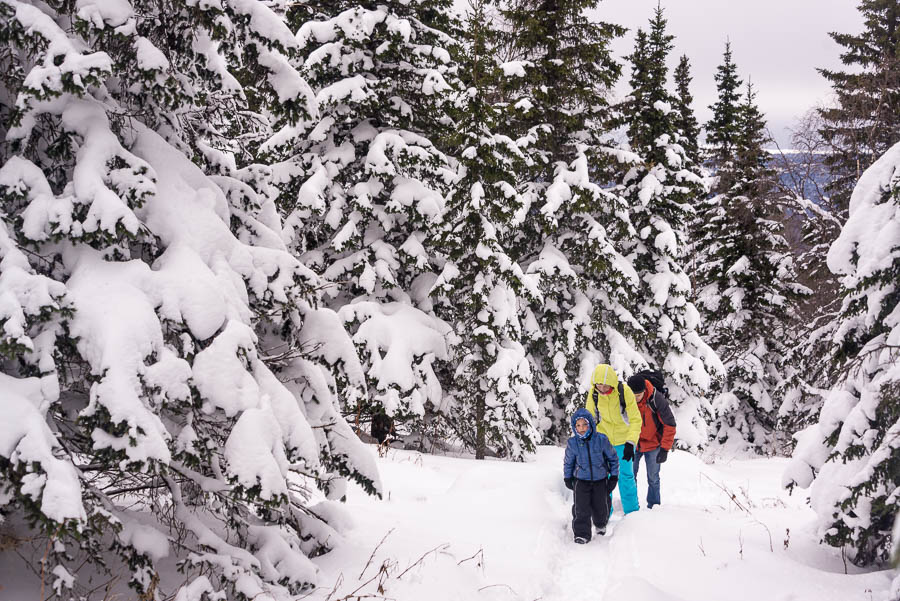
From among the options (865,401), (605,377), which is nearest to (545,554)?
(605,377)

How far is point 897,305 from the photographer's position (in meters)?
5.61

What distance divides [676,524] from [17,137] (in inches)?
306

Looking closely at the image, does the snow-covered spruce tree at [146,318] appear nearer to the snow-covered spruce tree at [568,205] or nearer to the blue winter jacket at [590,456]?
the blue winter jacket at [590,456]

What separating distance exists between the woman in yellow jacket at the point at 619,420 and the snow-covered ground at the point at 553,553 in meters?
0.59

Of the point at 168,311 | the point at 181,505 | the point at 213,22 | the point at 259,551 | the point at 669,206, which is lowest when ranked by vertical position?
the point at 259,551

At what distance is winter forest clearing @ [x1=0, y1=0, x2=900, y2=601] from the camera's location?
164 inches

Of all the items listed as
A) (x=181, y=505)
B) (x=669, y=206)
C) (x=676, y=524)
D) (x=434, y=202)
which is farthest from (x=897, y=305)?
(x=669, y=206)

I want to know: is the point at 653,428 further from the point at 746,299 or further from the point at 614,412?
the point at 746,299

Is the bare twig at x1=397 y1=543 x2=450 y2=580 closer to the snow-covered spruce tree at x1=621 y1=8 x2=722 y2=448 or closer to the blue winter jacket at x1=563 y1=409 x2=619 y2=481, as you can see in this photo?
the blue winter jacket at x1=563 y1=409 x2=619 y2=481

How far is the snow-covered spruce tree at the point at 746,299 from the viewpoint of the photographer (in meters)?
21.4

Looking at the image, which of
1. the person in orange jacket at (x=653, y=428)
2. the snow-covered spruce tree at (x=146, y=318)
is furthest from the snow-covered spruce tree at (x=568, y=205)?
the snow-covered spruce tree at (x=146, y=318)

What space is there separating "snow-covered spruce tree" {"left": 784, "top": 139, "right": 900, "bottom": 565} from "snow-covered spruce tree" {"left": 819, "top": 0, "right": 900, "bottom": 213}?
28.3 feet

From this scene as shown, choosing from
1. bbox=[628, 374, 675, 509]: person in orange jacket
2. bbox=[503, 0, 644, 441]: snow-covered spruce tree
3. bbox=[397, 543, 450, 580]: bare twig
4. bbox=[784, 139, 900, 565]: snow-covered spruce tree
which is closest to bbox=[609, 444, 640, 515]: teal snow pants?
bbox=[628, 374, 675, 509]: person in orange jacket

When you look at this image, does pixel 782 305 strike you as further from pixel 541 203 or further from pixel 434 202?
pixel 434 202
